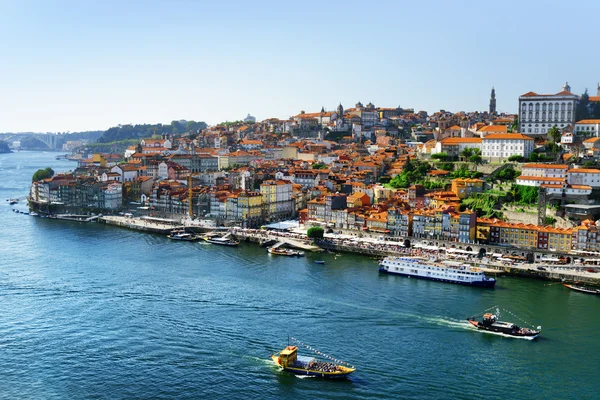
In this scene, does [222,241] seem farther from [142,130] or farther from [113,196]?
[142,130]

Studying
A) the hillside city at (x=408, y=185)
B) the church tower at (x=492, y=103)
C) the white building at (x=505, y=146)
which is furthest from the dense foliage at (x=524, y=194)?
the church tower at (x=492, y=103)

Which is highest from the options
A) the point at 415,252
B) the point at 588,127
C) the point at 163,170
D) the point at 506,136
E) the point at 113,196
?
the point at 588,127

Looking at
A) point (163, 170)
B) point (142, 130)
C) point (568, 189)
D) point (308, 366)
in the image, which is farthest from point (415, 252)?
point (142, 130)

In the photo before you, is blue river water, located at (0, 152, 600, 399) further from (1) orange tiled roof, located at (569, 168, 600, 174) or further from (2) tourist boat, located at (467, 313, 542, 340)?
(1) orange tiled roof, located at (569, 168, 600, 174)

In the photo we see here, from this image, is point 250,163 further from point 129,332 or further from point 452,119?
point 129,332

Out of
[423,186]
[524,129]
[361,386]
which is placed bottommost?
[361,386]

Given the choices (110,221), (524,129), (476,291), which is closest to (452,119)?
(524,129)

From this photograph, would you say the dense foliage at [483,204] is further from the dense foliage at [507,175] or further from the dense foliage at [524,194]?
the dense foliage at [507,175]
